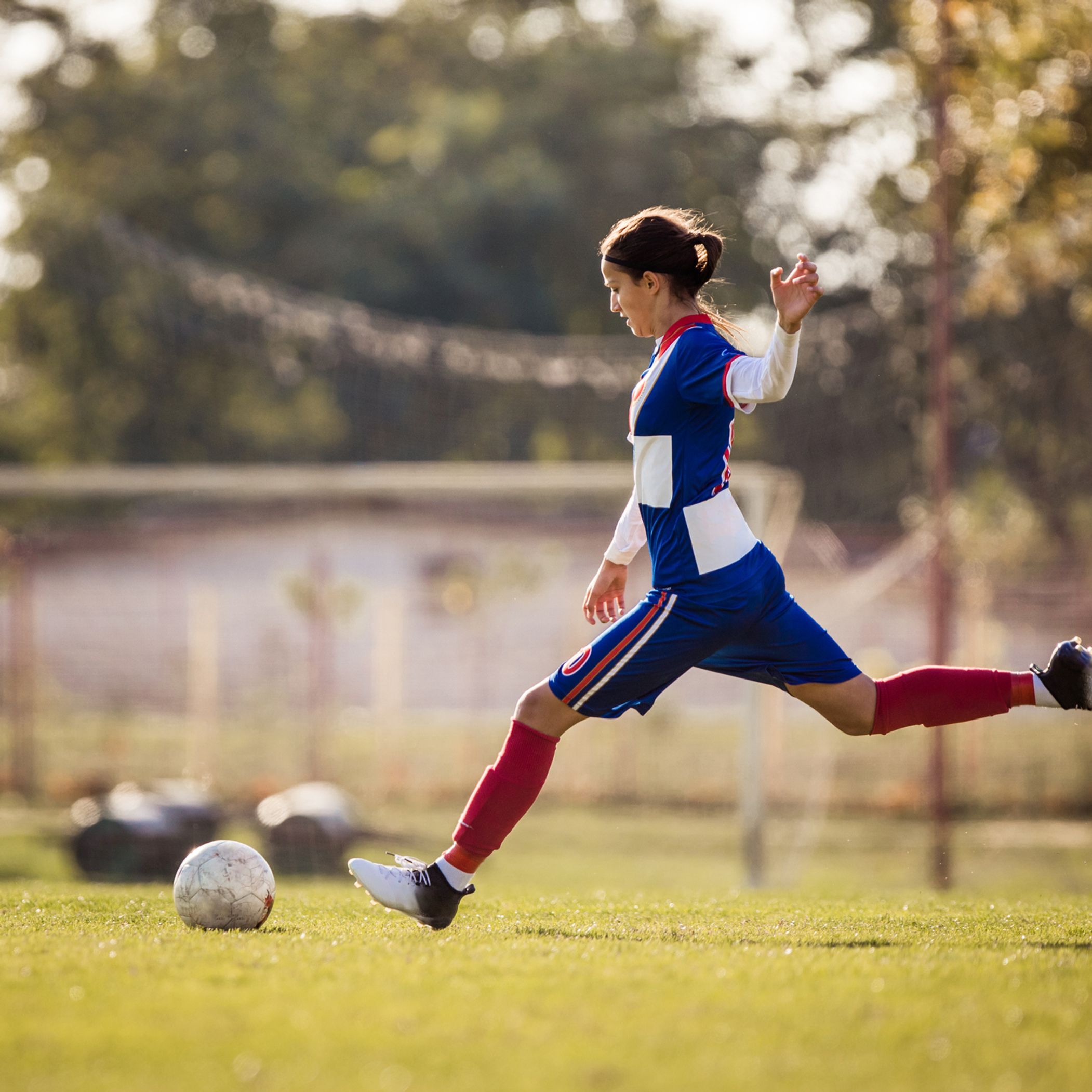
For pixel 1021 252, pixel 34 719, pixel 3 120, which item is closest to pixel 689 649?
pixel 1021 252

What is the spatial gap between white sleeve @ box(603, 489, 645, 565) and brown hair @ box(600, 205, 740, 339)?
67cm

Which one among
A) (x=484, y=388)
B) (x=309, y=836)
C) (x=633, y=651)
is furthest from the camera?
(x=484, y=388)

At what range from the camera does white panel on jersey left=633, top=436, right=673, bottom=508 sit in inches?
172

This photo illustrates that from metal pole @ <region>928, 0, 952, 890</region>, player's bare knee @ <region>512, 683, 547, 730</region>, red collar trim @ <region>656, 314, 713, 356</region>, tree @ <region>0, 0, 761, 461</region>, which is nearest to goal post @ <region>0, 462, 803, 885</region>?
metal pole @ <region>928, 0, 952, 890</region>

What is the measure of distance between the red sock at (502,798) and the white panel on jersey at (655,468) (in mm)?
778

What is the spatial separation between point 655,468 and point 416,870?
4.62 feet

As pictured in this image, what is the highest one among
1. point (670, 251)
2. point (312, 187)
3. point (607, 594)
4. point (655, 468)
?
point (312, 187)

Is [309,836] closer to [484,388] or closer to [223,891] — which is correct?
[223,891]

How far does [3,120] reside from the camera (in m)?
32.9

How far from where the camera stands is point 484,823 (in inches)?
175

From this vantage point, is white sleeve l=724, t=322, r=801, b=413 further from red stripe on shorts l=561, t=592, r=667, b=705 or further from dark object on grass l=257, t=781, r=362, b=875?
dark object on grass l=257, t=781, r=362, b=875

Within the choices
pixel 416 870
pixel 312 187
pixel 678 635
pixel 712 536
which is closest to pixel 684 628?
pixel 678 635

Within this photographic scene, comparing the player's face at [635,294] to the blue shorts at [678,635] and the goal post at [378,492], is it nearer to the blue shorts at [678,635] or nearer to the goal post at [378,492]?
the blue shorts at [678,635]

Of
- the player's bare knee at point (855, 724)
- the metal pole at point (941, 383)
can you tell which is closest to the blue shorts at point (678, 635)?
the player's bare knee at point (855, 724)
